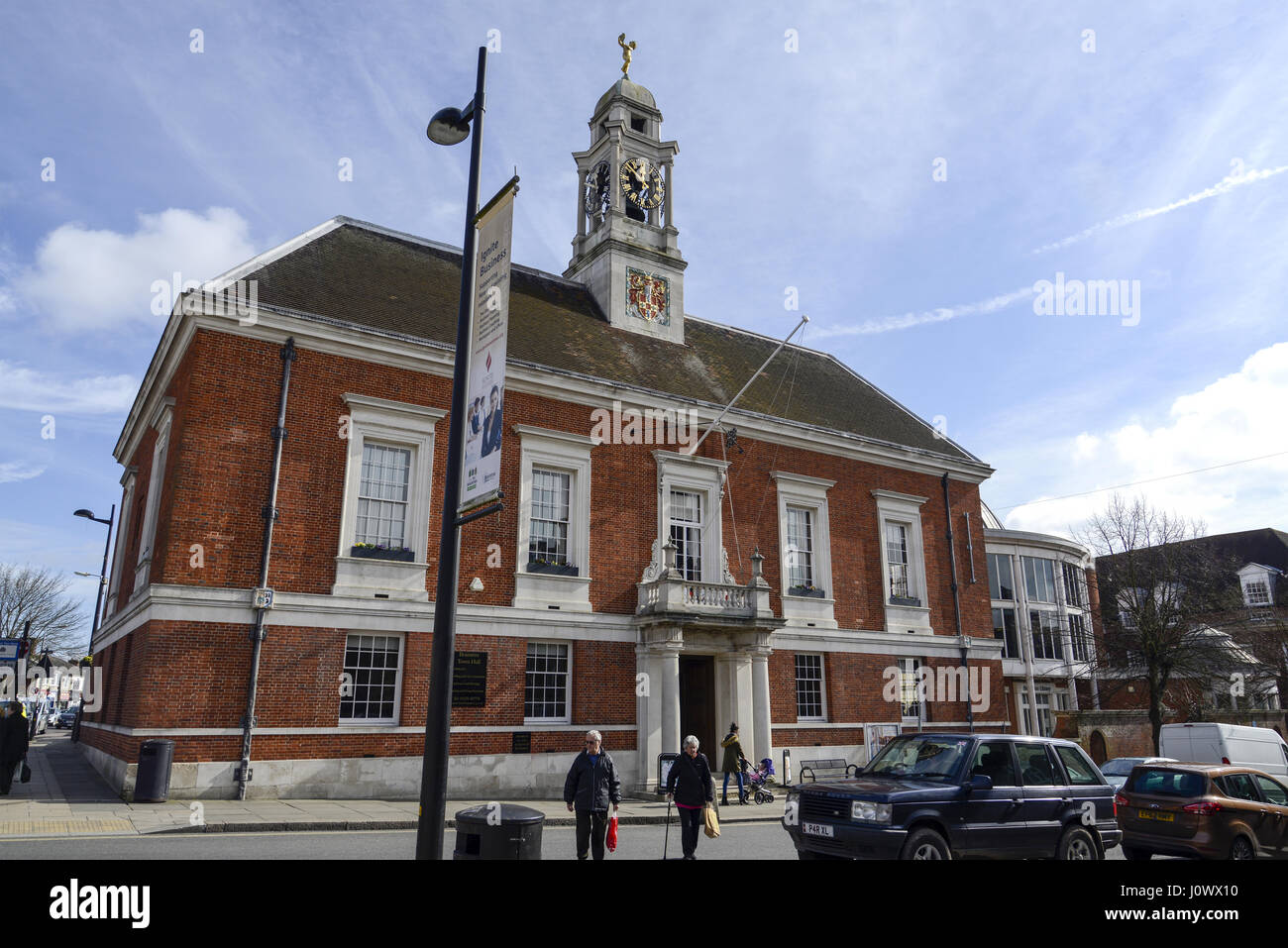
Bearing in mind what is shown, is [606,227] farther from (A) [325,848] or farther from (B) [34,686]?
(B) [34,686]

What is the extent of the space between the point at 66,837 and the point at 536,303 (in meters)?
17.6

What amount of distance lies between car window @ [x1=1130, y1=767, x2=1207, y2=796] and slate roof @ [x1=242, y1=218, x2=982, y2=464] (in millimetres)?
14759

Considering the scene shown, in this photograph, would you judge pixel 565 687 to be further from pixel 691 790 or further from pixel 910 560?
pixel 910 560

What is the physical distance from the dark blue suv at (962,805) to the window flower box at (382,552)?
37.7ft

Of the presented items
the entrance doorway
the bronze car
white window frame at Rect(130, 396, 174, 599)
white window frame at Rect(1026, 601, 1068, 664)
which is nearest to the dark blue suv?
the bronze car

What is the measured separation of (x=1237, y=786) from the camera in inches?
476

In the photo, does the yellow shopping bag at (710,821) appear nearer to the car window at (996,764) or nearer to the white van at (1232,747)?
the car window at (996,764)

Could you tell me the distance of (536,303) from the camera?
2491cm

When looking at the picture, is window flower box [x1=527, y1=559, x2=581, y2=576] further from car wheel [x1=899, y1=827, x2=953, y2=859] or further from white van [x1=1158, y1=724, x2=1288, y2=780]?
white van [x1=1158, y1=724, x2=1288, y2=780]

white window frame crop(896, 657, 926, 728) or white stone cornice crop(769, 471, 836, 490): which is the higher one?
white stone cornice crop(769, 471, 836, 490)

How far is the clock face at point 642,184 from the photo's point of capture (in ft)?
92.2

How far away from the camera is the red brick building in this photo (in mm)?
17094

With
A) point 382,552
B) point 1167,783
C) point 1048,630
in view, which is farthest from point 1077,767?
point 1048,630

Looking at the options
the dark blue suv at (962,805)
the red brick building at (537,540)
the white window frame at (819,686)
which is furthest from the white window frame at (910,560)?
the dark blue suv at (962,805)
